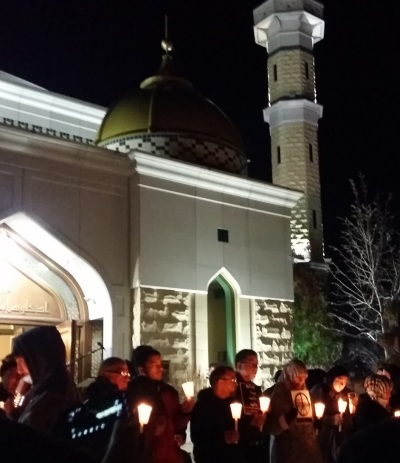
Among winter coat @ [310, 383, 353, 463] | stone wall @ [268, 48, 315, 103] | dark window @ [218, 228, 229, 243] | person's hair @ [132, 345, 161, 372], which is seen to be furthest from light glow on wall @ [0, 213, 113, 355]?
stone wall @ [268, 48, 315, 103]

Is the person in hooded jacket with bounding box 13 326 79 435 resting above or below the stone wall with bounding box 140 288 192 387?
below

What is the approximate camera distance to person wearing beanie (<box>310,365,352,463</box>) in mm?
6969

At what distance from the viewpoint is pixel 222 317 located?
1398 centimetres

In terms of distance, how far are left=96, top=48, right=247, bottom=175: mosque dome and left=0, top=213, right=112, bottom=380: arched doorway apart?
3.31 meters

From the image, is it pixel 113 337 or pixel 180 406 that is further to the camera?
pixel 113 337

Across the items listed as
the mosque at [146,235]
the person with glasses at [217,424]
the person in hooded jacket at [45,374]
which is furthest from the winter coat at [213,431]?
the mosque at [146,235]

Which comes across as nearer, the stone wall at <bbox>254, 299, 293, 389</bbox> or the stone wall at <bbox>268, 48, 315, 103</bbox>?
the stone wall at <bbox>254, 299, 293, 389</bbox>

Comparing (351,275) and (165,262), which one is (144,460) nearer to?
(165,262)

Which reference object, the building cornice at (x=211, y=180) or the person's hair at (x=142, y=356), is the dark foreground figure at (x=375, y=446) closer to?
A: the person's hair at (x=142, y=356)

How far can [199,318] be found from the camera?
1311 centimetres

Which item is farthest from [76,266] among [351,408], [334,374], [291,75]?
[291,75]

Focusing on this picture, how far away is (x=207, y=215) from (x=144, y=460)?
8.84m

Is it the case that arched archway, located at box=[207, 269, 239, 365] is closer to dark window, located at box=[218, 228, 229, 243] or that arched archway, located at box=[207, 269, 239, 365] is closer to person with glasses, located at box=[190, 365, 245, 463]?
dark window, located at box=[218, 228, 229, 243]

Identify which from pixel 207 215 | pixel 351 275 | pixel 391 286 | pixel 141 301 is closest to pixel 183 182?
pixel 207 215
